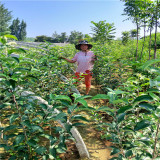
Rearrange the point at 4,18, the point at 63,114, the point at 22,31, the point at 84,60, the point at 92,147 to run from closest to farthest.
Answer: the point at 63,114
the point at 92,147
the point at 84,60
the point at 4,18
the point at 22,31

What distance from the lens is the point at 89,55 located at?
12.1 feet

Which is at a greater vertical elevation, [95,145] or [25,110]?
[25,110]

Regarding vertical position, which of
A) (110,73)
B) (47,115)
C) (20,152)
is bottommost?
(20,152)

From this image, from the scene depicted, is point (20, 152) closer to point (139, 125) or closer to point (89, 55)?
point (139, 125)

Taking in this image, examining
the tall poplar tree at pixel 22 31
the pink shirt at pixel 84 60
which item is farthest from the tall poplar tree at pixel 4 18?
the pink shirt at pixel 84 60

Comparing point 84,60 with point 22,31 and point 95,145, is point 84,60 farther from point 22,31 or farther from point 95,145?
point 22,31

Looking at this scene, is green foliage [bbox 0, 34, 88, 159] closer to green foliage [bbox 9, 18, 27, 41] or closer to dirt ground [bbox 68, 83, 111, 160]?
dirt ground [bbox 68, 83, 111, 160]

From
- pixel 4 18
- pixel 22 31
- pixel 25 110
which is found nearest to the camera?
pixel 25 110

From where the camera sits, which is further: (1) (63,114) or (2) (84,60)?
(2) (84,60)

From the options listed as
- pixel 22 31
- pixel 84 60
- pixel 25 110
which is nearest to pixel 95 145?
pixel 25 110

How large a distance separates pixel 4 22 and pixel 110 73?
4750 centimetres

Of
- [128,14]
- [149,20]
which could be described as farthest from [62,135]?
[128,14]

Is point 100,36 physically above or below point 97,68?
above

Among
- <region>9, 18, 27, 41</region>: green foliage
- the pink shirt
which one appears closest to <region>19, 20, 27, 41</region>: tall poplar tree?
<region>9, 18, 27, 41</region>: green foliage
